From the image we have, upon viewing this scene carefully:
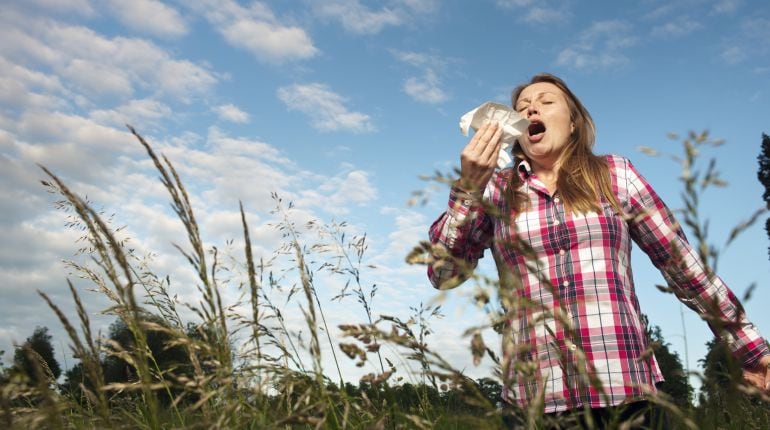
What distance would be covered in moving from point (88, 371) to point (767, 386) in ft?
10.5

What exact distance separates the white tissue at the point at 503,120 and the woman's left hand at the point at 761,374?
172cm

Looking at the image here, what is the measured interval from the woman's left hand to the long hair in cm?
105

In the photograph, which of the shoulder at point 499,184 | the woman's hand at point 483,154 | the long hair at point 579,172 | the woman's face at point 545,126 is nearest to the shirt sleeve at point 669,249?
the long hair at point 579,172

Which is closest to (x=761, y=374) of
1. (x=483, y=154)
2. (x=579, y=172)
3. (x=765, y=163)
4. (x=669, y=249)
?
(x=669, y=249)

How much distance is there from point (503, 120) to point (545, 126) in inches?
11.4

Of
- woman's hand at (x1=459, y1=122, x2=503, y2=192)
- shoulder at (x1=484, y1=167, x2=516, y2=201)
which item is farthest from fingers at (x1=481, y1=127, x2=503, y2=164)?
shoulder at (x1=484, y1=167, x2=516, y2=201)

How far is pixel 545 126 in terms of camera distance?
4.00m

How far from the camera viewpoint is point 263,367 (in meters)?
1.86

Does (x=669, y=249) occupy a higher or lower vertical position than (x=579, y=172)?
lower

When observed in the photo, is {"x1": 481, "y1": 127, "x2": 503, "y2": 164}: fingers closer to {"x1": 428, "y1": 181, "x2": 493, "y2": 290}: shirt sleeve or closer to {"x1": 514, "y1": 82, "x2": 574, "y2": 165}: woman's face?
{"x1": 428, "y1": 181, "x2": 493, "y2": 290}: shirt sleeve

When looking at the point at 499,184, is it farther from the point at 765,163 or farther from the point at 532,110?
the point at 765,163

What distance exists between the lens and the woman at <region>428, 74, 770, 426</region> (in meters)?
3.24

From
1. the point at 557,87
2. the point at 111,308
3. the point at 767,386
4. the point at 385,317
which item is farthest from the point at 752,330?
the point at 111,308

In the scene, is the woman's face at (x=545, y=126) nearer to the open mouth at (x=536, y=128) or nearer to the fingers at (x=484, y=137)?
the open mouth at (x=536, y=128)
